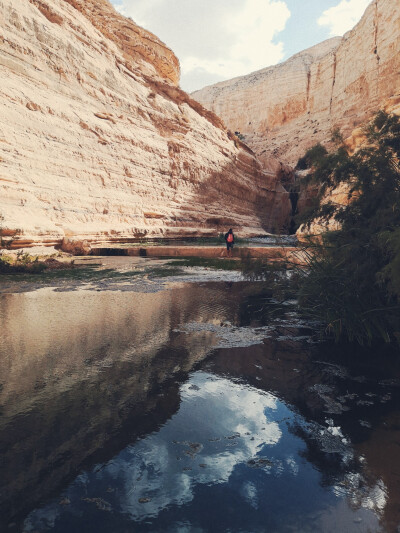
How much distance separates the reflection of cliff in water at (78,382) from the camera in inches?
76.7

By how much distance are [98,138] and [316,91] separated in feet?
181

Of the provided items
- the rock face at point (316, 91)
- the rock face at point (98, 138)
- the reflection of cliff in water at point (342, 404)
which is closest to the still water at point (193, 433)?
the reflection of cliff in water at point (342, 404)

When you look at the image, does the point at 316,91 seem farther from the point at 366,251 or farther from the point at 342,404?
the point at 342,404

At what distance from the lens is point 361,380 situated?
319cm

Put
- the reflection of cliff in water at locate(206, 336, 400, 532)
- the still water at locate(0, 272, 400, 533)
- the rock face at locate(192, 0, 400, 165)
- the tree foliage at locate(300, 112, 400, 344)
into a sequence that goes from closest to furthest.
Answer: the still water at locate(0, 272, 400, 533) → the reflection of cliff in water at locate(206, 336, 400, 532) → the tree foliage at locate(300, 112, 400, 344) → the rock face at locate(192, 0, 400, 165)

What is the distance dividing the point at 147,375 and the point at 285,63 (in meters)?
84.0

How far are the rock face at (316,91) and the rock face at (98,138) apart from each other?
14.4 metres

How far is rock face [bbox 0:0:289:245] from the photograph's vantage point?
16531mm

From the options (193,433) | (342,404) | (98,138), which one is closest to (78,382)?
(193,433)

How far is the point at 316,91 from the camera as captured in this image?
62.9 meters

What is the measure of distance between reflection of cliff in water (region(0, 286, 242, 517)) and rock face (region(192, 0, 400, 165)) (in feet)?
121

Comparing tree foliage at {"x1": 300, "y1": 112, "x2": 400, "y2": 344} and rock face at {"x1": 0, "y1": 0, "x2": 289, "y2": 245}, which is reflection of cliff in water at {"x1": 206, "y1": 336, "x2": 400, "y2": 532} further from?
rock face at {"x1": 0, "y1": 0, "x2": 289, "y2": 245}

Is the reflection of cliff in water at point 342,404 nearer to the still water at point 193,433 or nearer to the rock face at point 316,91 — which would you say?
the still water at point 193,433

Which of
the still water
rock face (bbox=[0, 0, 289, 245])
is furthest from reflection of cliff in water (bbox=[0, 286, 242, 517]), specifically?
rock face (bbox=[0, 0, 289, 245])
